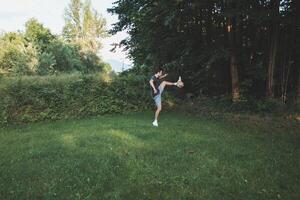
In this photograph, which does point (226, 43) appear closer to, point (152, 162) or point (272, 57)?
point (272, 57)

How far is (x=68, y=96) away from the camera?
51.0ft

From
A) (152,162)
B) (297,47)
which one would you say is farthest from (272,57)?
(152,162)

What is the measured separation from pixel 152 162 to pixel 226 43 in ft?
33.5

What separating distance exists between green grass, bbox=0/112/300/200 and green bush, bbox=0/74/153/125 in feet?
9.38

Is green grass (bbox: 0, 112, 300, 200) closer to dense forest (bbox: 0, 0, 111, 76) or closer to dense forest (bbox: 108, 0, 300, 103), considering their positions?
dense forest (bbox: 108, 0, 300, 103)

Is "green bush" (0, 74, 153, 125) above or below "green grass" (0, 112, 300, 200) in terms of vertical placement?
above

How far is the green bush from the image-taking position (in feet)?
47.7

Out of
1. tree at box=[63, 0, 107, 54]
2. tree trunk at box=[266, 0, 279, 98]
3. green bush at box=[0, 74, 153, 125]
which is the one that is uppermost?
tree at box=[63, 0, 107, 54]

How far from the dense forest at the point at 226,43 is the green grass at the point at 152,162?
14.4 ft

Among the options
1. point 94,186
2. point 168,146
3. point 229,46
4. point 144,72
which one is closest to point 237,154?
point 168,146

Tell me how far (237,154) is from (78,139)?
4.52 m

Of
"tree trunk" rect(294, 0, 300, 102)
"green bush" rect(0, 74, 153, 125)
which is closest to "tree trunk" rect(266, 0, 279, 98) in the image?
"tree trunk" rect(294, 0, 300, 102)

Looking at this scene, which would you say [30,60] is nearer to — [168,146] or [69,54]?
[69,54]

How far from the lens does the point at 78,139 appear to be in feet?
32.7
